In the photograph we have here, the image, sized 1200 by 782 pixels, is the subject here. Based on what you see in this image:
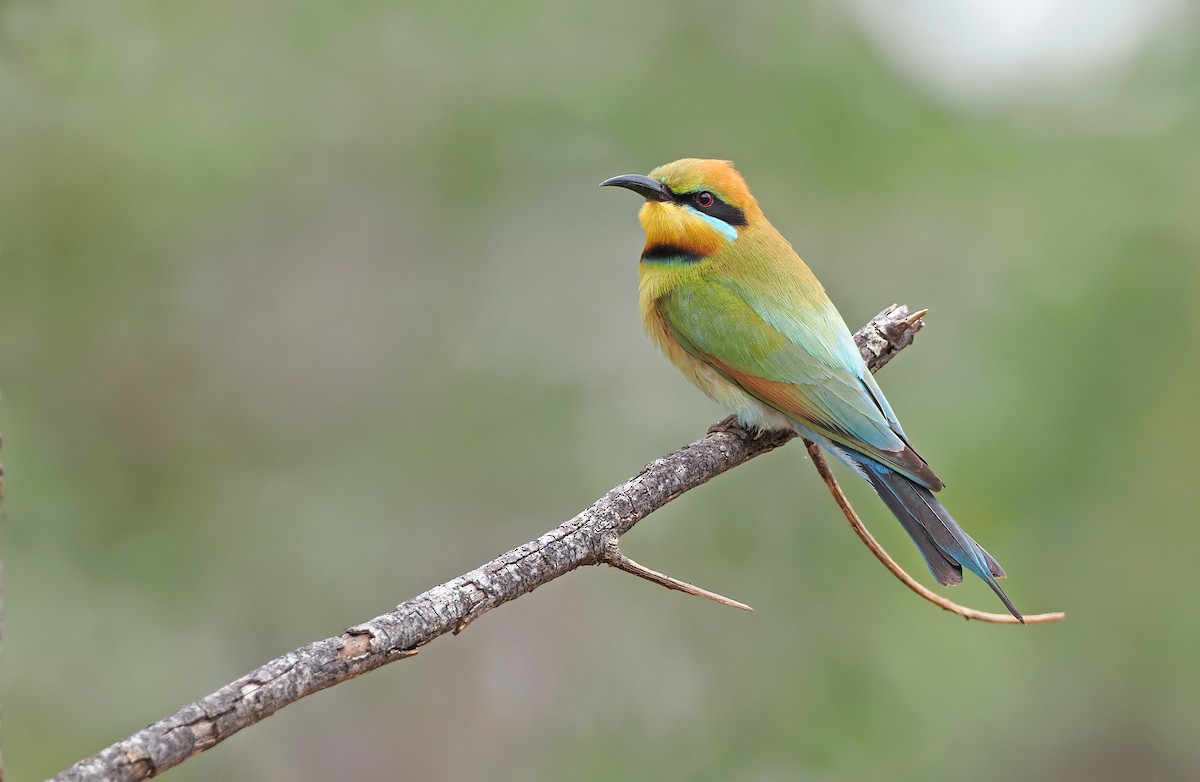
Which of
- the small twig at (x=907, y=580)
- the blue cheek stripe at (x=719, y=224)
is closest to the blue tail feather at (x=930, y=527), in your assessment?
the small twig at (x=907, y=580)

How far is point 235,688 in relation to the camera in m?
1.37

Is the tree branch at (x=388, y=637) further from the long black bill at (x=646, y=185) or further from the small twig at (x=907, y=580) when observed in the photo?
the long black bill at (x=646, y=185)

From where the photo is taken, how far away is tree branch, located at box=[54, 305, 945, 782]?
4.25 ft

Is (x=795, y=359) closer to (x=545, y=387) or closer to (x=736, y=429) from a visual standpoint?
(x=736, y=429)

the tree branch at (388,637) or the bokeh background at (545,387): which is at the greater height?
the bokeh background at (545,387)

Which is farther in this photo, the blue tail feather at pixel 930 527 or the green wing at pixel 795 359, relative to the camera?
the green wing at pixel 795 359

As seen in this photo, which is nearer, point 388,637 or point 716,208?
point 388,637

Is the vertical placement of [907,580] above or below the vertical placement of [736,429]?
below

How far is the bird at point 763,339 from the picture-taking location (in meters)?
3.03

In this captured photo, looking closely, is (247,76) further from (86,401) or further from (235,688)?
(235,688)

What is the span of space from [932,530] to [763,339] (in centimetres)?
83

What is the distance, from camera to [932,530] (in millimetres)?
2861

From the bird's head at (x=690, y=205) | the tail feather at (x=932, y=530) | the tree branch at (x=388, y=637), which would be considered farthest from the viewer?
the bird's head at (x=690, y=205)

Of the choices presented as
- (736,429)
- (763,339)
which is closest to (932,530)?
(736,429)
